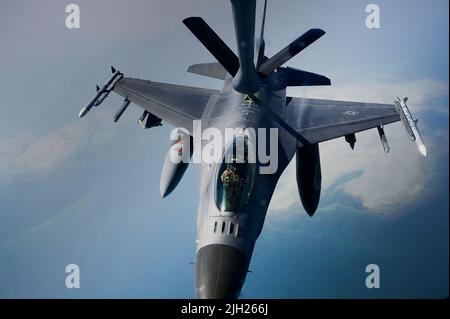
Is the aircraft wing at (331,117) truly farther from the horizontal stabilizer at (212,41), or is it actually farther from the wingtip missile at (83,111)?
the wingtip missile at (83,111)

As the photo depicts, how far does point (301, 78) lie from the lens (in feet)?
44.4

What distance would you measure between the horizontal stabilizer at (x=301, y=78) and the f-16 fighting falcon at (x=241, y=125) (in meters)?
0.03

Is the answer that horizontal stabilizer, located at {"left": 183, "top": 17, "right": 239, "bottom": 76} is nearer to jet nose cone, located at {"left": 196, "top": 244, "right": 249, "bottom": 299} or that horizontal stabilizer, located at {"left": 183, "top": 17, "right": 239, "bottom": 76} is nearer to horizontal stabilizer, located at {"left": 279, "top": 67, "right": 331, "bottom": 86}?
horizontal stabilizer, located at {"left": 279, "top": 67, "right": 331, "bottom": 86}

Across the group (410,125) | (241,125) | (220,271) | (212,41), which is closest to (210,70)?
(212,41)

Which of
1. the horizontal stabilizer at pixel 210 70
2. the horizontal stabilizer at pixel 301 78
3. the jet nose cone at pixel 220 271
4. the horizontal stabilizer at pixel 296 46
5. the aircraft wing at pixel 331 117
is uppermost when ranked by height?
the horizontal stabilizer at pixel 210 70

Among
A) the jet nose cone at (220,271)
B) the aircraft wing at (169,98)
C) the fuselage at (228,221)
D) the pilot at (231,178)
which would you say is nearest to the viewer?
the jet nose cone at (220,271)

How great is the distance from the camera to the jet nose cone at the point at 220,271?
6.53 meters

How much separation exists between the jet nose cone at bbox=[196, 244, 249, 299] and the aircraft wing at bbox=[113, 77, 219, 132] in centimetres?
482

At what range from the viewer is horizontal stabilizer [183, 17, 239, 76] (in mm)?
9109

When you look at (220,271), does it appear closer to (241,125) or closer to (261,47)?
(241,125)

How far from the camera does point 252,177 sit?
7.54 metres

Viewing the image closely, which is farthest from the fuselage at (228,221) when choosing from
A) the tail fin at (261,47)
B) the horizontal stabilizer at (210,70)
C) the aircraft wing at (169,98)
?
the horizontal stabilizer at (210,70)
